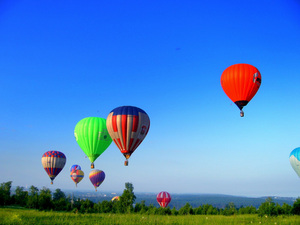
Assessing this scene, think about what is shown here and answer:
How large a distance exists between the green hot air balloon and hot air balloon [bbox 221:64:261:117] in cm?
1860

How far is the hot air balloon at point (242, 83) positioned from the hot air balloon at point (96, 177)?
51660mm

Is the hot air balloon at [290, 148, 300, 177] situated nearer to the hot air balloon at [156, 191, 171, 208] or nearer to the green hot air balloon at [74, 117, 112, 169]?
the hot air balloon at [156, 191, 171, 208]

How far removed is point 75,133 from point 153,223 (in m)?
25.1

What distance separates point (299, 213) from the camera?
26953 mm

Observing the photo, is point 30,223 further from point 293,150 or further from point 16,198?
point 293,150

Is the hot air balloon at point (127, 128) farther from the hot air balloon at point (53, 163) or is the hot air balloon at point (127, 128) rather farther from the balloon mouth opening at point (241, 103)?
the hot air balloon at point (53, 163)

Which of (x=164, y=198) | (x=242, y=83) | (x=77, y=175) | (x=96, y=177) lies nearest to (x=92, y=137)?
(x=242, y=83)

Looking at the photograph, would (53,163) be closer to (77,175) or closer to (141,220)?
(77,175)

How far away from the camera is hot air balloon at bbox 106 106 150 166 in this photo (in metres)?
31.9

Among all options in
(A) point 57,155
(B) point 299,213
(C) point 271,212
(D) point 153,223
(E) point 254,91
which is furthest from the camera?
(A) point 57,155

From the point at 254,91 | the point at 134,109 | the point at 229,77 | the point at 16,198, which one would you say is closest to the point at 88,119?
the point at 134,109

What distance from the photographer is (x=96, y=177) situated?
74688mm

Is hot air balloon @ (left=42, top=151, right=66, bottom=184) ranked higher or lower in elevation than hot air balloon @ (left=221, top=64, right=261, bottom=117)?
lower

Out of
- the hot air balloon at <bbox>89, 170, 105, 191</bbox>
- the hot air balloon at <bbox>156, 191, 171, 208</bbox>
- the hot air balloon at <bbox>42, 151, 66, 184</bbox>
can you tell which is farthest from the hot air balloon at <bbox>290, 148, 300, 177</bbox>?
the hot air balloon at <bbox>89, 170, 105, 191</bbox>
